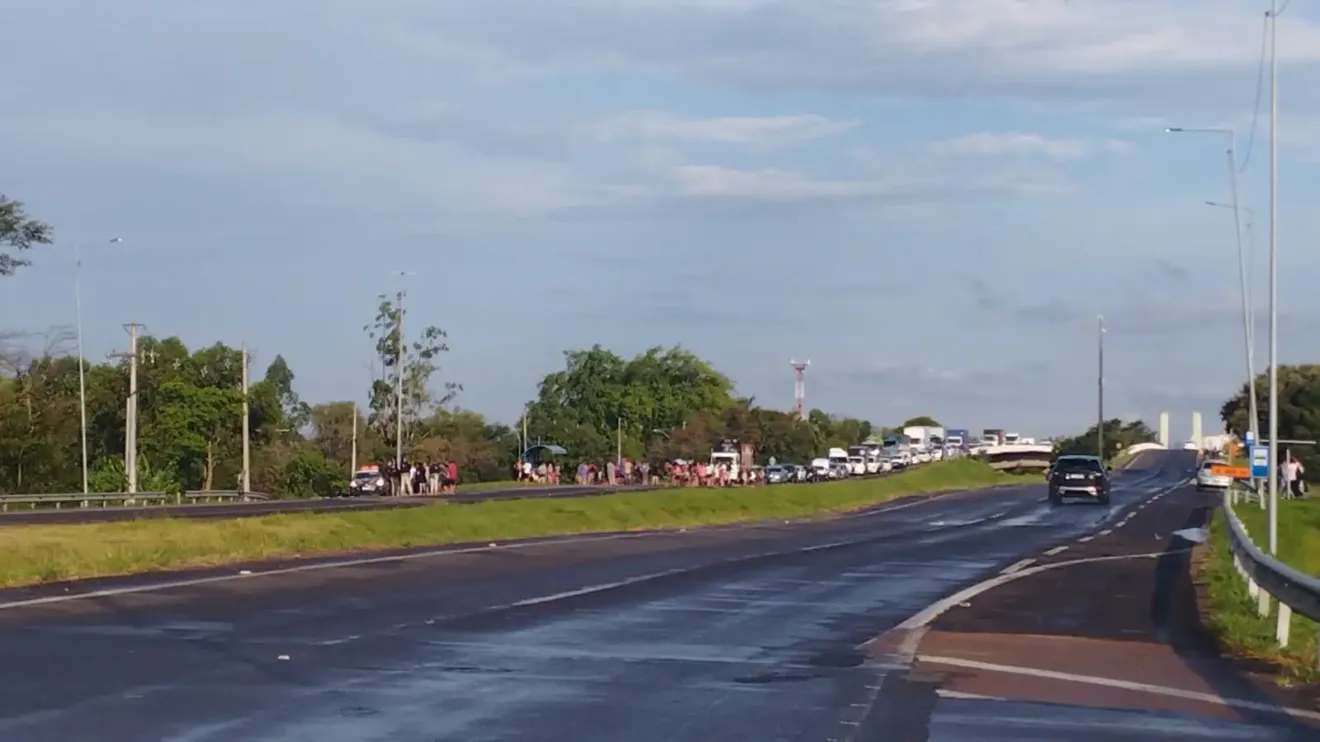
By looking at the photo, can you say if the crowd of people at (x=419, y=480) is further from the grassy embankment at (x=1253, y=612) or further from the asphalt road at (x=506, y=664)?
the asphalt road at (x=506, y=664)

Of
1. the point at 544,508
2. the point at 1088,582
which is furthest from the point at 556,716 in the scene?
the point at 544,508

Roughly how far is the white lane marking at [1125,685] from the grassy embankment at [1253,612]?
1.54 meters

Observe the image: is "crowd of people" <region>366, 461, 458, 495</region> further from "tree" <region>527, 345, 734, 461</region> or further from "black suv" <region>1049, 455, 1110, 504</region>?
"tree" <region>527, 345, 734, 461</region>

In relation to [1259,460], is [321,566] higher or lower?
lower

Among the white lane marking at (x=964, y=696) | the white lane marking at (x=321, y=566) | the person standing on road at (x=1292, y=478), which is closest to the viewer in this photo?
the white lane marking at (x=964, y=696)

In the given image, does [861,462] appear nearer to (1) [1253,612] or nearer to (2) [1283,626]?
(1) [1253,612]

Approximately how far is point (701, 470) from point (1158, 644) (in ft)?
218

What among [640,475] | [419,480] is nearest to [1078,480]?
[419,480]

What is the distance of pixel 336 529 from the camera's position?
35.7m

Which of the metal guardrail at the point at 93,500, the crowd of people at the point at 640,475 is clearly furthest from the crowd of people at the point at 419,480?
the crowd of people at the point at 640,475

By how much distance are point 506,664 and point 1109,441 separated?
168838mm

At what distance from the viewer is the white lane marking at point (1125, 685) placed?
13.4 meters

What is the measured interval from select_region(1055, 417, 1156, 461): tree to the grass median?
343ft

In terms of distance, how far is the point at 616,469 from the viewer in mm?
97062
